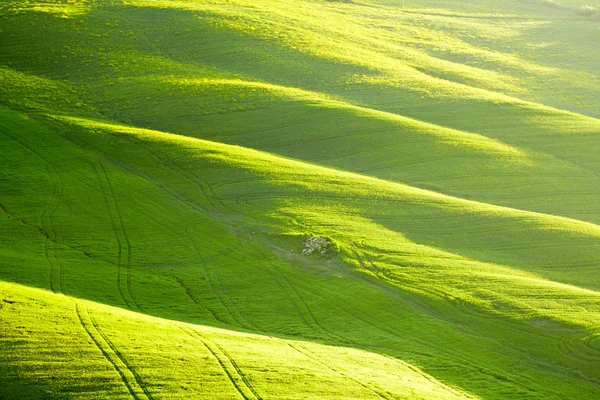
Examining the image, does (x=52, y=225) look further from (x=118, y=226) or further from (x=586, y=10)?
(x=586, y=10)

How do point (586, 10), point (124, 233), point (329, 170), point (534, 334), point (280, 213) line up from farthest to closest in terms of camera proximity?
point (586, 10) → point (329, 170) → point (280, 213) → point (124, 233) → point (534, 334)

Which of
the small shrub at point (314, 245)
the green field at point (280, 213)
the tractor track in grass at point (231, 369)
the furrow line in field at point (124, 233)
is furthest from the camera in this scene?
the small shrub at point (314, 245)

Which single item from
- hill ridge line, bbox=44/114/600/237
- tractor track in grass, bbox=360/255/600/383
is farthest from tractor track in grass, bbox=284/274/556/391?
hill ridge line, bbox=44/114/600/237

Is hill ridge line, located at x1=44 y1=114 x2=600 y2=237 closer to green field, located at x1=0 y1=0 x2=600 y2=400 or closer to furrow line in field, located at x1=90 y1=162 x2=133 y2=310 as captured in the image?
green field, located at x1=0 y1=0 x2=600 y2=400

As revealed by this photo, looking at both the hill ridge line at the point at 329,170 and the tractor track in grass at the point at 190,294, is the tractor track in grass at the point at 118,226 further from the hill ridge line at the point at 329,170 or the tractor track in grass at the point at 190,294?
the hill ridge line at the point at 329,170

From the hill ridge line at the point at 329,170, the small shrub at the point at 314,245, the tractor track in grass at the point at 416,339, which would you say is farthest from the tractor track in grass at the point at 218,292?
the hill ridge line at the point at 329,170

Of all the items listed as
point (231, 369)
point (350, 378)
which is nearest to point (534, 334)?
point (350, 378)

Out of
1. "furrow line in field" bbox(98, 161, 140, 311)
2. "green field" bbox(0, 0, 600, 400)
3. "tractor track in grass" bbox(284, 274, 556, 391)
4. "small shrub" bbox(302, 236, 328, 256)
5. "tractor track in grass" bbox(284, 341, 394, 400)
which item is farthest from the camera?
"small shrub" bbox(302, 236, 328, 256)
